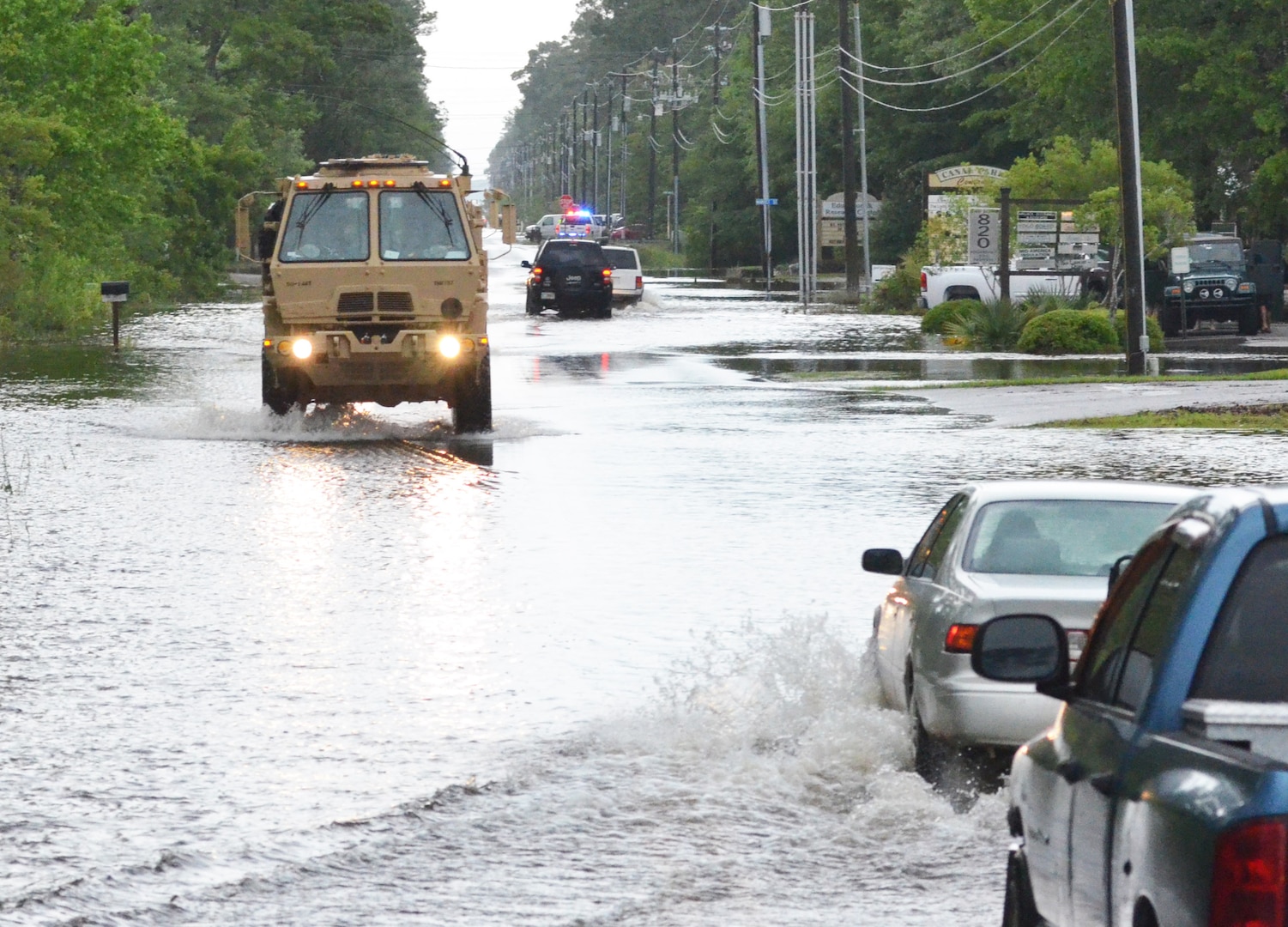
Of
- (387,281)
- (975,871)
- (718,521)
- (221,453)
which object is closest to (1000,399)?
(387,281)

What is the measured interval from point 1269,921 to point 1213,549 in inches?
30.1

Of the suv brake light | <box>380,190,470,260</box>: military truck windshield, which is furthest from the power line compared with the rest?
the suv brake light

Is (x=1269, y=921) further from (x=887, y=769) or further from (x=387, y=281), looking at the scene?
(x=387, y=281)

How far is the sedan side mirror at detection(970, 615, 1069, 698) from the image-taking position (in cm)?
504

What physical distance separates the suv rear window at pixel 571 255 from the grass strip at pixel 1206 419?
3111cm

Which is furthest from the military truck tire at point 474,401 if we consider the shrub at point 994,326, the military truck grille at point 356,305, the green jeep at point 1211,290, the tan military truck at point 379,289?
the green jeep at point 1211,290

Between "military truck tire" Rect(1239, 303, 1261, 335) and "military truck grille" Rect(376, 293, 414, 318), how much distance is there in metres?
26.6

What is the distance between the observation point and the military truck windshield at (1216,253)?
46.4 meters

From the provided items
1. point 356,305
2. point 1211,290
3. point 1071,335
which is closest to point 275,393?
point 356,305

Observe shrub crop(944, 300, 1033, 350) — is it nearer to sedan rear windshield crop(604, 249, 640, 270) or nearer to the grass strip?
the grass strip

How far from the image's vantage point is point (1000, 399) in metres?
28.7

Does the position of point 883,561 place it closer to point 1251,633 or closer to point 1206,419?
point 1251,633

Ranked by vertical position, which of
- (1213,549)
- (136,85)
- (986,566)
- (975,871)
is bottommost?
(975,871)

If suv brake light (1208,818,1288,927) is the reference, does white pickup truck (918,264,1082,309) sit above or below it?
above
